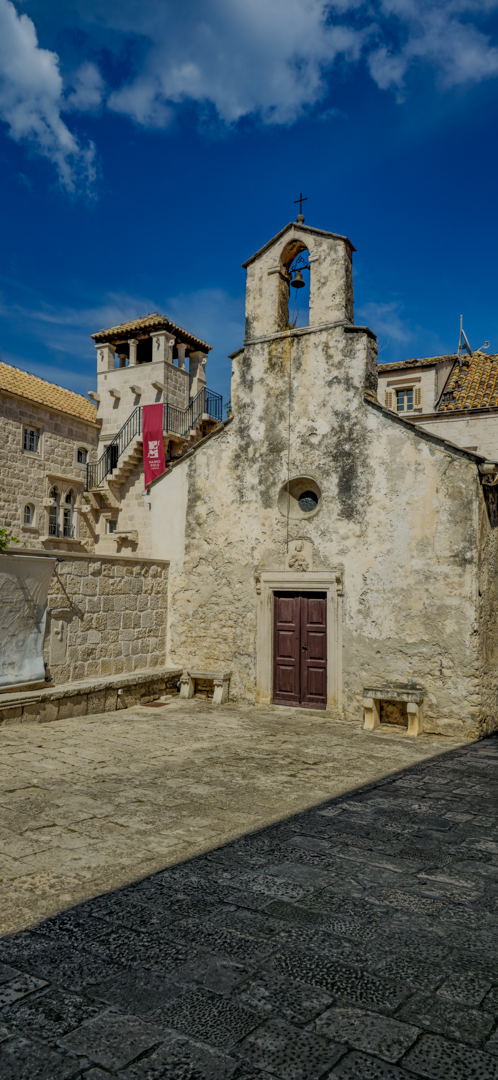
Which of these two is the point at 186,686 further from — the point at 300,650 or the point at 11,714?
the point at 11,714

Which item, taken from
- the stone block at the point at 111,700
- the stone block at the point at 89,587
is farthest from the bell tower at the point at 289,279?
the stone block at the point at 111,700

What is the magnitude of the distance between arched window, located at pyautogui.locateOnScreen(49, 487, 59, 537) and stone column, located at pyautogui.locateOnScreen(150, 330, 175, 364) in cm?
605

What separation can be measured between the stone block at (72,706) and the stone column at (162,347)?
54.9ft

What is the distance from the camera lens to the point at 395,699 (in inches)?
Result: 355

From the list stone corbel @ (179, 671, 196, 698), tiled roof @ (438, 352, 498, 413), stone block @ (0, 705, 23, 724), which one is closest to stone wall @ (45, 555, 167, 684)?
stone corbel @ (179, 671, 196, 698)

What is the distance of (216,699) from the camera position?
10.8m

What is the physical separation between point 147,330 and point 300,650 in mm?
17444

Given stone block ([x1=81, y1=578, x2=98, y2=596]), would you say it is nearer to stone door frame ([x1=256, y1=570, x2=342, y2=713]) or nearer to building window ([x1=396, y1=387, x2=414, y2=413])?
stone door frame ([x1=256, y1=570, x2=342, y2=713])

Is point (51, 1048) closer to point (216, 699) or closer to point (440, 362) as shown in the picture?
point (216, 699)

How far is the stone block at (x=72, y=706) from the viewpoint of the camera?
29.5 feet

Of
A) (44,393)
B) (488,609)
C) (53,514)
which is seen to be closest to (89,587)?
(488,609)

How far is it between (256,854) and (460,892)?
4.17 ft

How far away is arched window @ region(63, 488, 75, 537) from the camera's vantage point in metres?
23.1

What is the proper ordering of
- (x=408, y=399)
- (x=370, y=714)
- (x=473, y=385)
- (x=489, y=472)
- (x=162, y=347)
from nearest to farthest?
A: (x=489, y=472) → (x=370, y=714) → (x=473, y=385) → (x=408, y=399) → (x=162, y=347)
